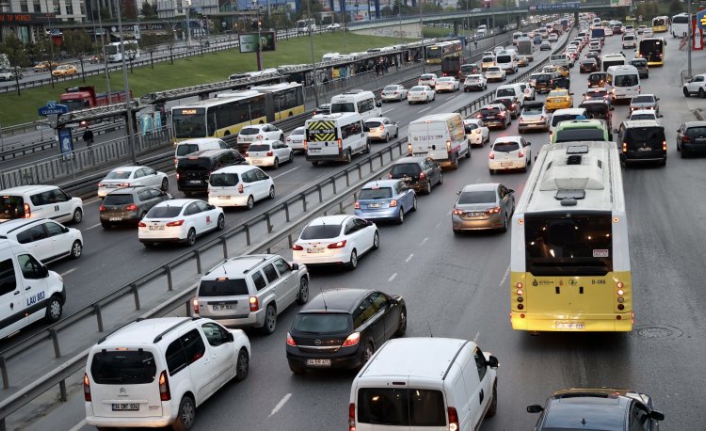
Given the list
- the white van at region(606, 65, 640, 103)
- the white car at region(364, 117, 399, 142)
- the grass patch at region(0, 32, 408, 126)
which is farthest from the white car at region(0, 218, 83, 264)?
the grass patch at region(0, 32, 408, 126)

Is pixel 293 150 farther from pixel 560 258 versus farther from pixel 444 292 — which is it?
pixel 560 258

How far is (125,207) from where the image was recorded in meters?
34.0

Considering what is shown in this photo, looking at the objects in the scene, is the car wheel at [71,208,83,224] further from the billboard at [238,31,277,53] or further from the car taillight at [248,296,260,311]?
the billboard at [238,31,277,53]

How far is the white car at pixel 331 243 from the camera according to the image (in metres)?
25.6

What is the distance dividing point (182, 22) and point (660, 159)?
474ft

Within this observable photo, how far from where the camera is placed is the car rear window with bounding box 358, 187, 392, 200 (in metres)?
32.3

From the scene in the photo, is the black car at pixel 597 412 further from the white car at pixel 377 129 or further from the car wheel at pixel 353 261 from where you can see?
the white car at pixel 377 129

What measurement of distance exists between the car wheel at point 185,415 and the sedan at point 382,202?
56.8 feet

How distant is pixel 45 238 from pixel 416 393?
63.1 ft

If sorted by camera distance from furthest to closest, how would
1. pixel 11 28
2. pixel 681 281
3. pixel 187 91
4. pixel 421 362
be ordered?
pixel 11 28 < pixel 187 91 < pixel 681 281 < pixel 421 362

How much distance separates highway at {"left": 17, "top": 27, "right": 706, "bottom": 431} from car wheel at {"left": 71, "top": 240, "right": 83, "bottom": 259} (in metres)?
0.26

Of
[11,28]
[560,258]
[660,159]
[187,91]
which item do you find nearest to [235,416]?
[560,258]

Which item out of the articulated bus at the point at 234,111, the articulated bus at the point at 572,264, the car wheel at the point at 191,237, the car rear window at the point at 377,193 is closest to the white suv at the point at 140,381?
the articulated bus at the point at 572,264

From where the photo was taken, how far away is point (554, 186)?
60.4 ft
